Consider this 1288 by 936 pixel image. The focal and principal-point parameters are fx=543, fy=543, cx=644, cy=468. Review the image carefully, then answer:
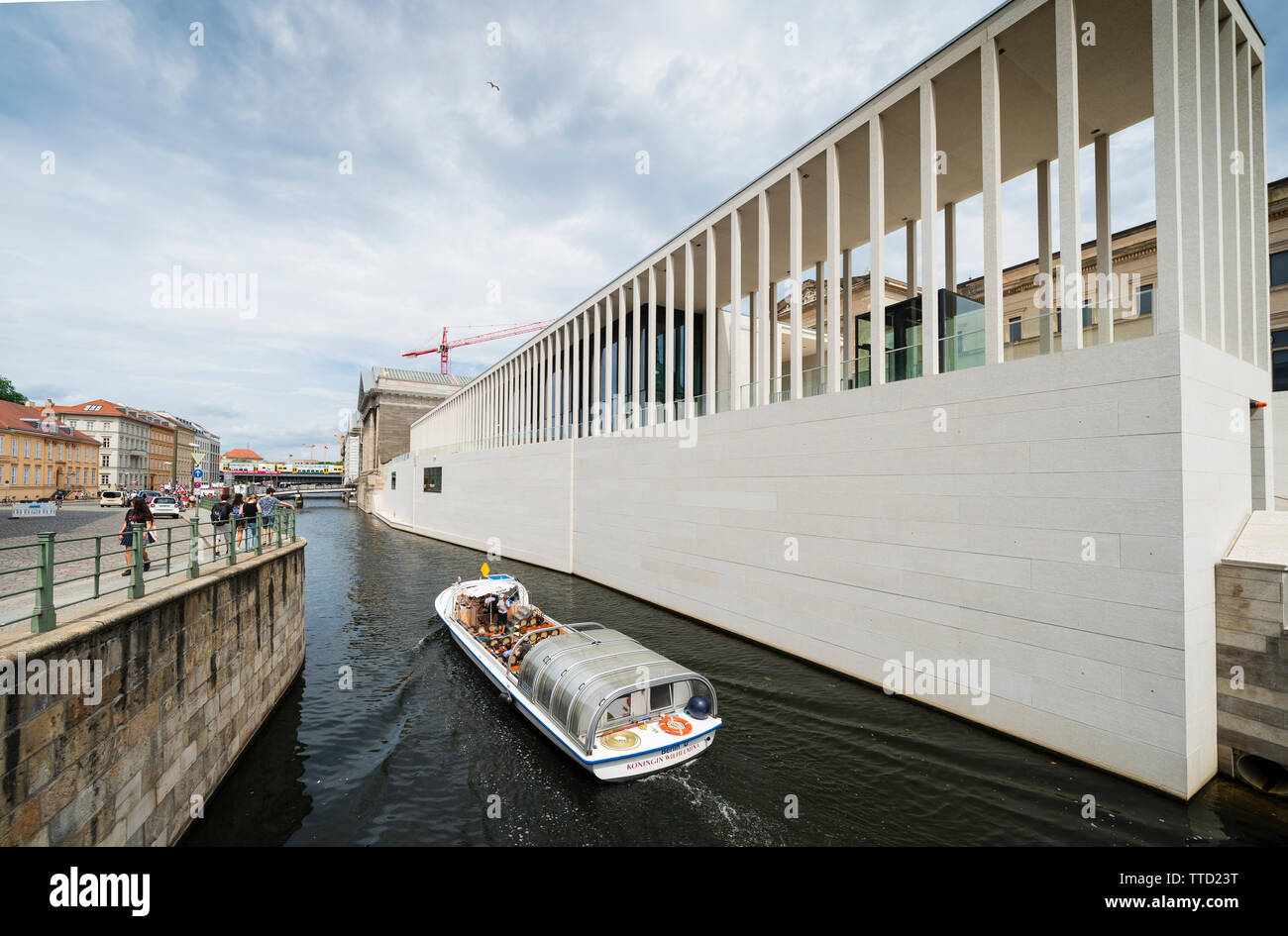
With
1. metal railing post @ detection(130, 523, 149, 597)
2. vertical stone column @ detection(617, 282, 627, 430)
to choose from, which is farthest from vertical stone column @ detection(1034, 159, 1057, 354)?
metal railing post @ detection(130, 523, 149, 597)

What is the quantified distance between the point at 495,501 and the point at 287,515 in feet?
68.0

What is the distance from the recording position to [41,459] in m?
48.4

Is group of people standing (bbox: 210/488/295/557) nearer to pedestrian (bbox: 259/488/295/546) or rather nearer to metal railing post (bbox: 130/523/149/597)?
pedestrian (bbox: 259/488/295/546)

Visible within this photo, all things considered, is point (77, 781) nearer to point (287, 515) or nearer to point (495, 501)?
point (287, 515)

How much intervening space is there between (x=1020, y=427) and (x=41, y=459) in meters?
71.8

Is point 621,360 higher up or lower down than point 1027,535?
higher up

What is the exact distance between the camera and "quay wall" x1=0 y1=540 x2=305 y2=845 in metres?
4.65

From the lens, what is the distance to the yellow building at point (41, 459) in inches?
1705

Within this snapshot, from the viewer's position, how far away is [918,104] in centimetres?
1279

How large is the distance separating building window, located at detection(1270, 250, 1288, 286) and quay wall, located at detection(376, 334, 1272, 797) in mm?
16698

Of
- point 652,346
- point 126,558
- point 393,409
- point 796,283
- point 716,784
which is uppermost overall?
point 393,409

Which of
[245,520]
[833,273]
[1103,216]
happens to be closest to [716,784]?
[245,520]

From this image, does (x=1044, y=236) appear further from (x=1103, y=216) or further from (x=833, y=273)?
(x=833, y=273)

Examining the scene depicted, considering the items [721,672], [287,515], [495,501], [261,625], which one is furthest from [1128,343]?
[495,501]
